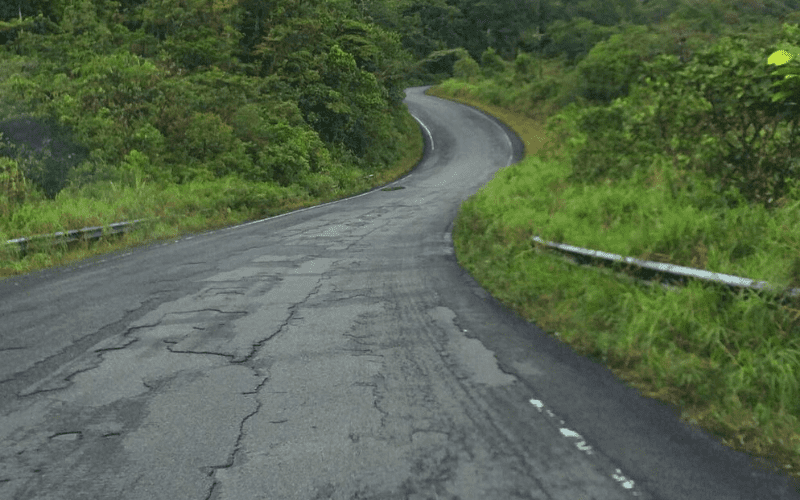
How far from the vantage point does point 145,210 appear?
1523cm

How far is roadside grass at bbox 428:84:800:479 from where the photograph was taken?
426cm

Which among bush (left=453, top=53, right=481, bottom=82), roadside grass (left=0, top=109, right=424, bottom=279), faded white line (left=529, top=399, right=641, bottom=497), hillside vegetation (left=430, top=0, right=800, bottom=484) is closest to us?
faded white line (left=529, top=399, right=641, bottom=497)

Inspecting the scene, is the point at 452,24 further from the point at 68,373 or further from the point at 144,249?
the point at 68,373

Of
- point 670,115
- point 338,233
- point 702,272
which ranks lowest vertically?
point 338,233

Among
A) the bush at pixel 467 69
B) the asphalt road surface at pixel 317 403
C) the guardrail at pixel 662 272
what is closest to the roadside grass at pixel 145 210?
the asphalt road surface at pixel 317 403

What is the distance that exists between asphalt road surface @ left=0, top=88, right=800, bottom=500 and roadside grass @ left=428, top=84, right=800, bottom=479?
0.27 metres

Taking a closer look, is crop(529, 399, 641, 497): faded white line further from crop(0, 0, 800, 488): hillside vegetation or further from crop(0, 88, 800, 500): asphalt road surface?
crop(0, 0, 800, 488): hillside vegetation

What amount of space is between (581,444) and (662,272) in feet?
9.11

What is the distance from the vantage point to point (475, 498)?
10.5ft

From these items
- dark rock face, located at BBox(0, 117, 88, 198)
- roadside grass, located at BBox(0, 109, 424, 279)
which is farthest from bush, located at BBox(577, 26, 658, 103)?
dark rock face, located at BBox(0, 117, 88, 198)

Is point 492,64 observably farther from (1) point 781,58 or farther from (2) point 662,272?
(1) point 781,58

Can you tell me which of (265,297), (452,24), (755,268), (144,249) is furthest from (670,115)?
(452,24)

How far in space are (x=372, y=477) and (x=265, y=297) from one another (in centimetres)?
471

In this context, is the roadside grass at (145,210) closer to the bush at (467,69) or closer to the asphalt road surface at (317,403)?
the asphalt road surface at (317,403)
